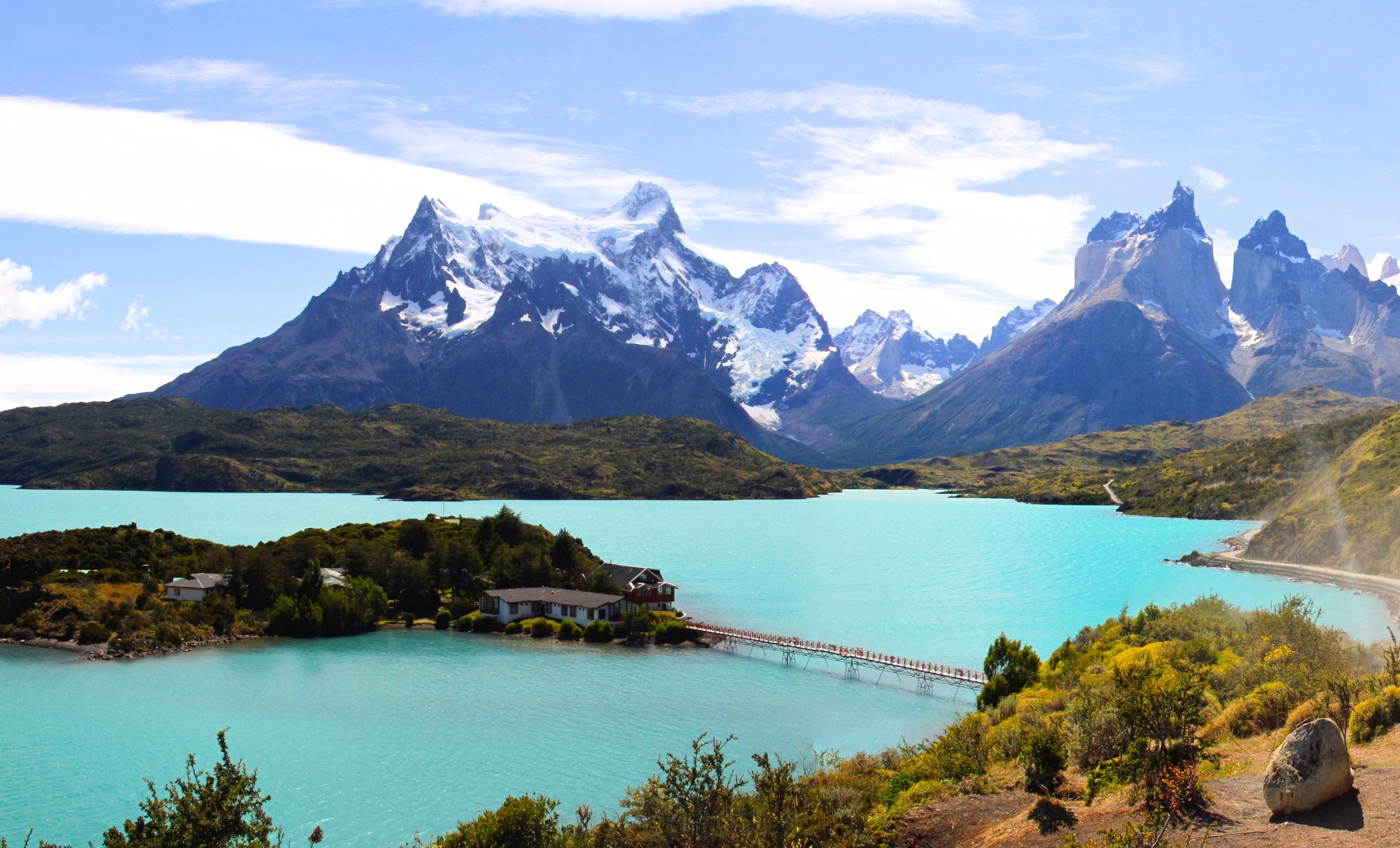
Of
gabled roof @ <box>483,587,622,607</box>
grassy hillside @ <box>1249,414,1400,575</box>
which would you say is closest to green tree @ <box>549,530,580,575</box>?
gabled roof @ <box>483,587,622,607</box>

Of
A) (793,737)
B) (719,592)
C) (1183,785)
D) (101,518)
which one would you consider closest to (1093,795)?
(1183,785)

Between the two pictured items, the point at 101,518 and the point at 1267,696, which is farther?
the point at 101,518

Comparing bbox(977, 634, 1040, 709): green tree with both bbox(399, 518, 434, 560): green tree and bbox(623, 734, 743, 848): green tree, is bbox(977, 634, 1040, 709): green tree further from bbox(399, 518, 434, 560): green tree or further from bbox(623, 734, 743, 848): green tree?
bbox(399, 518, 434, 560): green tree

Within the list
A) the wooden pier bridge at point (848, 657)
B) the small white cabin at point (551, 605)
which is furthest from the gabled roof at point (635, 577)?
the wooden pier bridge at point (848, 657)

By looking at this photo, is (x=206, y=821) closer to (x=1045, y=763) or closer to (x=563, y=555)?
(x=1045, y=763)

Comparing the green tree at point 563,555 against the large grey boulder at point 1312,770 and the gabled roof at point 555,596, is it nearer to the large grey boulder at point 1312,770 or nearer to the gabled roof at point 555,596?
the gabled roof at point 555,596

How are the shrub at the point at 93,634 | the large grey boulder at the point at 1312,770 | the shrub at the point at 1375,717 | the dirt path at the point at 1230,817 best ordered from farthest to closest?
the shrub at the point at 93,634, the shrub at the point at 1375,717, the large grey boulder at the point at 1312,770, the dirt path at the point at 1230,817

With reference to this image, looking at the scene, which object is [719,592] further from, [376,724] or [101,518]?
[101,518]
